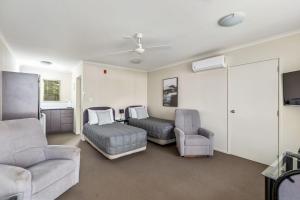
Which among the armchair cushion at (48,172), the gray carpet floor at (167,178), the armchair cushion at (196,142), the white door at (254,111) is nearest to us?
the armchair cushion at (48,172)

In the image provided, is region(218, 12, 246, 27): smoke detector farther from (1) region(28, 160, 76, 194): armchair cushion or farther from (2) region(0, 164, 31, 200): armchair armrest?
(2) region(0, 164, 31, 200): armchair armrest

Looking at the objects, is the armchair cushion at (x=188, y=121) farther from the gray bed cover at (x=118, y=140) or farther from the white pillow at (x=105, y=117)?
the white pillow at (x=105, y=117)

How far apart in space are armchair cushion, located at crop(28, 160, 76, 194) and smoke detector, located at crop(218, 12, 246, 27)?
2.91 m

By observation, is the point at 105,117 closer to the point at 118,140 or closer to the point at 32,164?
the point at 118,140

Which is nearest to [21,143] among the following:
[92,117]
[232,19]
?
[92,117]

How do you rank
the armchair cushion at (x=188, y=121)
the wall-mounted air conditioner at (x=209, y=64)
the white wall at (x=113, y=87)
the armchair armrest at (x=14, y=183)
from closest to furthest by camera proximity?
the armchair armrest at (x=14, y=183), the wall-mounted air conditioner at (x=209, y=64), the armchair cushion at (x=188, y=121), the white wall at (x=113, y=87)

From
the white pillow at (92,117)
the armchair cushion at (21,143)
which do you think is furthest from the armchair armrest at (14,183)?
the white pillow at (92,117)

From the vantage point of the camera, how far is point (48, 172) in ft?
5.56

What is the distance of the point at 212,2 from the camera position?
1.75 meters

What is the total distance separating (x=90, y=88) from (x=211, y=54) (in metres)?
3.56

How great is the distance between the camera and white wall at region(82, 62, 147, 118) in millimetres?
4527

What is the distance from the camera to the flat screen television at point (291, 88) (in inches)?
91.1

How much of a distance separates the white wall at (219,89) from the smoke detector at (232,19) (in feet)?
3.85

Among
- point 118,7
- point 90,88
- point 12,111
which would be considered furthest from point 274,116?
point 12,111
